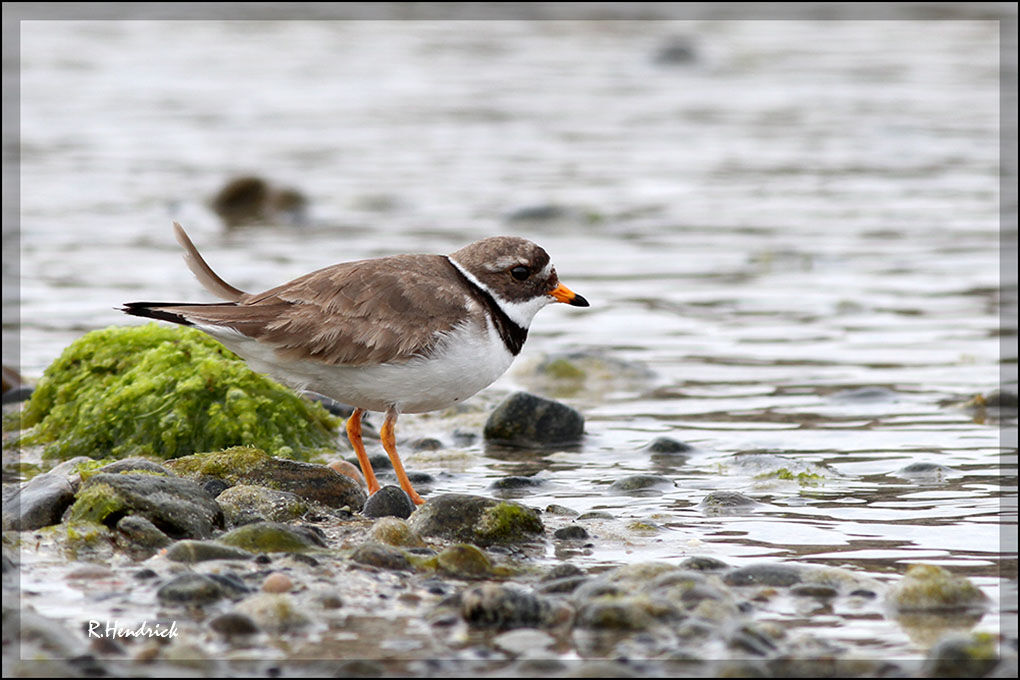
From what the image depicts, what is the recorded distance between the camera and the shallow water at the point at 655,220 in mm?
7535

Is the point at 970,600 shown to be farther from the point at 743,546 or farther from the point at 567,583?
the point at 567,583

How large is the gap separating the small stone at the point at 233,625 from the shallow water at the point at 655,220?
24.9 inches

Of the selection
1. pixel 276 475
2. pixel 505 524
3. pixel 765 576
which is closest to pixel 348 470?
pixel 276 475

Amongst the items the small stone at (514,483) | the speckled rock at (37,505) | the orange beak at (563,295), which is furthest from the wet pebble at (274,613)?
the orange beak at (563,295)

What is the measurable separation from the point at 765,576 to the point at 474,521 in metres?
1.42

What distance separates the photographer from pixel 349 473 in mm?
7441

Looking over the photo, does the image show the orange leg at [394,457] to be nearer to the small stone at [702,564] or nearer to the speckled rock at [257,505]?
the speckled rock at [257,505]

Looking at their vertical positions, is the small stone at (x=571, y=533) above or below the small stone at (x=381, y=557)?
below

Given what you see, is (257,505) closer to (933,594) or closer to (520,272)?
(520,272)

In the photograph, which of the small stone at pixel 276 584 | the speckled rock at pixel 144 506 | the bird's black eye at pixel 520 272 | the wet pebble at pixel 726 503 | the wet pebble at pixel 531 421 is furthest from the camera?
the wet pebble at pixel 531 421

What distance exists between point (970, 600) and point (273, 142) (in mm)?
15936

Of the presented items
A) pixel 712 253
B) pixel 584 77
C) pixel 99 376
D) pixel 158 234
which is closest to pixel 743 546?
pixel 99 376

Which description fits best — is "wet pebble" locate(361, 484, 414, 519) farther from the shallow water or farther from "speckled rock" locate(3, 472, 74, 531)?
"speckled rock" locate(3, 472, 74, 531)

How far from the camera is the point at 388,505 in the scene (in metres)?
6.81
